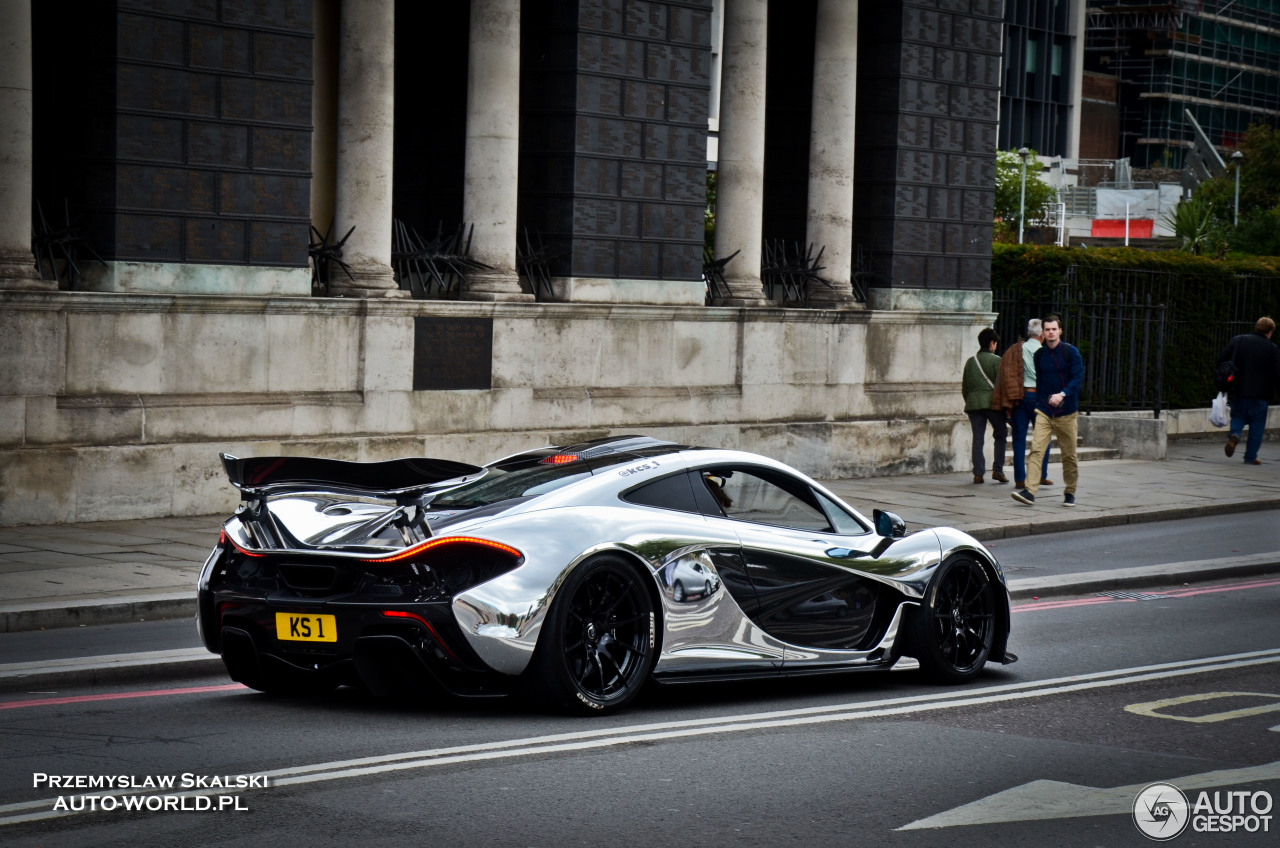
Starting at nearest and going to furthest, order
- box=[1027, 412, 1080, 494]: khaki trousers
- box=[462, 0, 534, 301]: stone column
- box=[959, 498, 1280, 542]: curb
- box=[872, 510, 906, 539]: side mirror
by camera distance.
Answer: box=[872, 510, 906, 539]: side mirror, box=[959, 498, 1280, 542]: curb, box=[462, 0, 534, 301]: stone column, box=[1027, 412, 1080, 494]: khaki trousers

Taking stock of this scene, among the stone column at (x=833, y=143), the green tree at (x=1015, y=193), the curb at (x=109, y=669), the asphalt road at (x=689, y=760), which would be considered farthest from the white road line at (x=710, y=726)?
the green tree at (x=1015, y=193)

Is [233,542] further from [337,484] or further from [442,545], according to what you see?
[442,545]

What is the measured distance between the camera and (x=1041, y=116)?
100938 millimetres

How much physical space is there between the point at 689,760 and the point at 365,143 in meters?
12.2

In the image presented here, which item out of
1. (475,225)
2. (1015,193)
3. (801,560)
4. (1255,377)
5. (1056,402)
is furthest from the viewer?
(1015,193)

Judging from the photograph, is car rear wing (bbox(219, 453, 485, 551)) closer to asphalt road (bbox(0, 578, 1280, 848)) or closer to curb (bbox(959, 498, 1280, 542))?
asphalt road (bbox(0, 578, 1280, 848))

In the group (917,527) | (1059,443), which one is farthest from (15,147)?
(1059,443)

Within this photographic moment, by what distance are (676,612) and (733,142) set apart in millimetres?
14426

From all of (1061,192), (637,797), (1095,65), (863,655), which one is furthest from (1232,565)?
(1095,65)

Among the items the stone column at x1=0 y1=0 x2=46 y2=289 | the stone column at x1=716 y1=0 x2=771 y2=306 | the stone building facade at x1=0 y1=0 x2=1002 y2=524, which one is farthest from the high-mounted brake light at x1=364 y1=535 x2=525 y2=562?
the stone column at x1=716 y1=0 x2=771 y2=306

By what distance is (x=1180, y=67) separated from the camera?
112 meters

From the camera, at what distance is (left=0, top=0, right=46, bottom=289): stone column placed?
1509cm

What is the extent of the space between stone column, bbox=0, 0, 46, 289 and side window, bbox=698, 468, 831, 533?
8572 mm

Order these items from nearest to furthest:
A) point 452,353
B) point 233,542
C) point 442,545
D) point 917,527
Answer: point 442,545, point 233,542, point 917,527, point 452,353
